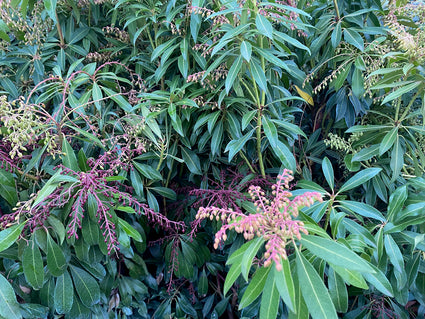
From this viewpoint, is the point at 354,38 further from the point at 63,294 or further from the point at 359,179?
the point at 63,294

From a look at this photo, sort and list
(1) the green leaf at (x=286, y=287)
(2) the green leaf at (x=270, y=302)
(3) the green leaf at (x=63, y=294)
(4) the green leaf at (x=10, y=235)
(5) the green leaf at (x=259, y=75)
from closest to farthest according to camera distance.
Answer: (1) the green leaf at (x=286, y=287) < (2) the green leaf at (x=270, y=302) < (4) the green leaf at (x=10, y=235) < (3) the green leaf at (x=63, y=294) < (5) the green leaf at (x=259, y=75)

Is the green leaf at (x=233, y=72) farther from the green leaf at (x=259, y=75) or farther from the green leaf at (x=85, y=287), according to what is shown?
the green leaf at (x=85, y=287)

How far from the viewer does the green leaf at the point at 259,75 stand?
52.6 inches

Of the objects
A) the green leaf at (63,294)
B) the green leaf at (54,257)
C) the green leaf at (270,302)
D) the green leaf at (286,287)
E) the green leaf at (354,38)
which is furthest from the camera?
the green leaf at (354,38)

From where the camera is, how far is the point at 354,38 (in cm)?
165

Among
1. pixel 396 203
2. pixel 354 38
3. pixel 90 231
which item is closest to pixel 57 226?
pixel 90 231

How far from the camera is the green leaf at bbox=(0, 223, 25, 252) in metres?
1.01

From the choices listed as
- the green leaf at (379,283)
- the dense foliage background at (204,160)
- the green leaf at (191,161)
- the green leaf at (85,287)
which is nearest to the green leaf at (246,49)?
the dense foliage background at (204,160)

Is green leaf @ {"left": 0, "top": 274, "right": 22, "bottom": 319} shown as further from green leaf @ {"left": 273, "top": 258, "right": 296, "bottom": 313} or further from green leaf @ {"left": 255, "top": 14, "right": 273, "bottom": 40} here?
green leaf @ {"left": 255, "top": 14, "right": 273, "bottom": 40}

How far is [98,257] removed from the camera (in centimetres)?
128

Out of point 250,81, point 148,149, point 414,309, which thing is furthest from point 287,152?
point 414,309

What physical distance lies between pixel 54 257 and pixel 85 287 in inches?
9.3

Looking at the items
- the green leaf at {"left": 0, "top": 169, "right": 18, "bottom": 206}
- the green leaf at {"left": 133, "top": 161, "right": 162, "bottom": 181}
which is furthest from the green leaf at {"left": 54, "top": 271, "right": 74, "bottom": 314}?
the green leaf at {"left": 133, "top": 161, "right": 162, "bottom": 181}

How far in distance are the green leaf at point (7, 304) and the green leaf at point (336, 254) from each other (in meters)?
0.94
